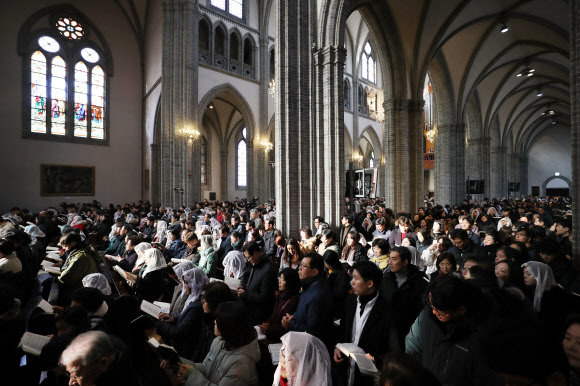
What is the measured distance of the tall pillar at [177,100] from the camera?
55.5 ft

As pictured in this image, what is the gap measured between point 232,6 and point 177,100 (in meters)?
8.20

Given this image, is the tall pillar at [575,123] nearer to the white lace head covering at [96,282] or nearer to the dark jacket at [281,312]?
the dark jacket at [281,312]

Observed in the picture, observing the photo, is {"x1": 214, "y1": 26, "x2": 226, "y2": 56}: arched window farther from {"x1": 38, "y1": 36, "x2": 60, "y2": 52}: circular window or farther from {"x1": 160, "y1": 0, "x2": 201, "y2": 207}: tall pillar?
{"x1": 38, "y1": 36, "x2": 60, "y2": 52}: circular window

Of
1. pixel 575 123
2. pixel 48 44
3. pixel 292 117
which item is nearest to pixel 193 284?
Answer: pixel 575 123

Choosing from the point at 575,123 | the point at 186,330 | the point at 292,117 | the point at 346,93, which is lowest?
the point at 186,330

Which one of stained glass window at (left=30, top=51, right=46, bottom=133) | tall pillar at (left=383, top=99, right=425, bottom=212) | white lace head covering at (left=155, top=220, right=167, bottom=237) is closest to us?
white lace head covering at (left=155, top=220, right=167, bottom=237)

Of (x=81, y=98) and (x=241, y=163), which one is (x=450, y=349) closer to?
(x=81, y=98)

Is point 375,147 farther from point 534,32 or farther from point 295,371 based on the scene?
point 295,371

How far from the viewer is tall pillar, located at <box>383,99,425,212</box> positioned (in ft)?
48.3

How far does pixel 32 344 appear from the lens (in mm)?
2342

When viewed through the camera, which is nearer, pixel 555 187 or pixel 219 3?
pixel 219 3

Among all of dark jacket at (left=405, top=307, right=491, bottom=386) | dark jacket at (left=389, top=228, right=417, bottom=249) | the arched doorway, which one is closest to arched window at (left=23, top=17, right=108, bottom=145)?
dark jacket at (left=389, top=228, right=417, bottom=249)

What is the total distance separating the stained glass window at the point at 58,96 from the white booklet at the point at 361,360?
22.5 metres

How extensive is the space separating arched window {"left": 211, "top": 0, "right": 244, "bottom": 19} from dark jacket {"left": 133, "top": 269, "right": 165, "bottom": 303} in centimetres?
2031
